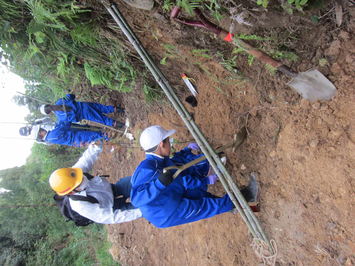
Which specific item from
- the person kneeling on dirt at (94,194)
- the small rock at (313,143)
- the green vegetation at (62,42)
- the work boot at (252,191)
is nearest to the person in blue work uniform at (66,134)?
the green vegetation at (62,42)

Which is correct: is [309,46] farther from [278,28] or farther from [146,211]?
[146,211]

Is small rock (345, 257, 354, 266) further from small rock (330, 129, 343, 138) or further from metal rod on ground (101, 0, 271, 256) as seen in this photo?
small rock (330, 129, 343, 138)

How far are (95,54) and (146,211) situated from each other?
2661 millimetres

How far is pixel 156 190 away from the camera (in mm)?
2506

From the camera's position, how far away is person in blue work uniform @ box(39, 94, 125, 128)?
501 centimetres

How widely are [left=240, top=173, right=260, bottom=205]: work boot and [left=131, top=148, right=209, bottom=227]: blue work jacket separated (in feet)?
1.93

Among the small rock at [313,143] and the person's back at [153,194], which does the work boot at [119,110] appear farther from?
the small rock at [313,143]

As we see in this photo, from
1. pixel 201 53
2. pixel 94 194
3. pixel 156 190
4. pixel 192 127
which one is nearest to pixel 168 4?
pixel 201 53

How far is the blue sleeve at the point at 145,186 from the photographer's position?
2.51 m

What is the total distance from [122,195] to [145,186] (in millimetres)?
1451

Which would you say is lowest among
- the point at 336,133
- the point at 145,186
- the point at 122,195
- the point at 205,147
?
the point at 122,195

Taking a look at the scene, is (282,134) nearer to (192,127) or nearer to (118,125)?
(192,127)

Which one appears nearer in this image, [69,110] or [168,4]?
[168,4]

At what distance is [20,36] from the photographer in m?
3.68
